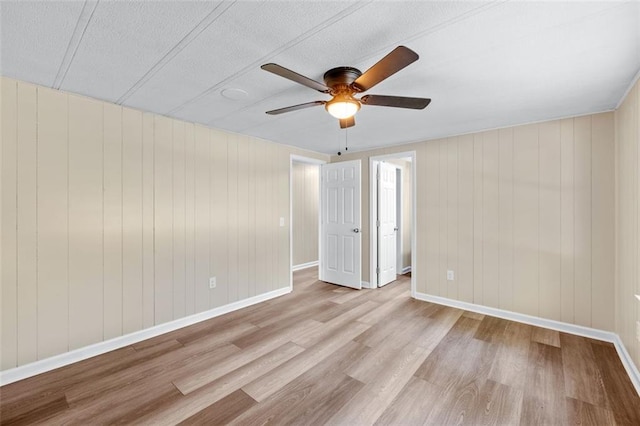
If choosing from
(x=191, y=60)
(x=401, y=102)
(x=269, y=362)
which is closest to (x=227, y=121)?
(x=191, y=60)

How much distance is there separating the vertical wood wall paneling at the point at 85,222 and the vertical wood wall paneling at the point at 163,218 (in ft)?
1.55

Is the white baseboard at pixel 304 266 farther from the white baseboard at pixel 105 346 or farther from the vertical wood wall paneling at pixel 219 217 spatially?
the vertical wood wall paneling at pixel 219 217

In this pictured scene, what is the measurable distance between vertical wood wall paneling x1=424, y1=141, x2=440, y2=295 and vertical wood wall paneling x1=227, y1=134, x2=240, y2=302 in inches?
103

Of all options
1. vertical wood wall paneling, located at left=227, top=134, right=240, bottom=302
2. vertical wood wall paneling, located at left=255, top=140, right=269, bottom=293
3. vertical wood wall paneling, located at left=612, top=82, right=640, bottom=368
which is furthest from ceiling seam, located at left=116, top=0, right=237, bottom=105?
vertical wood wall paneling, located at left=612, top=82, right=640, bottom=368

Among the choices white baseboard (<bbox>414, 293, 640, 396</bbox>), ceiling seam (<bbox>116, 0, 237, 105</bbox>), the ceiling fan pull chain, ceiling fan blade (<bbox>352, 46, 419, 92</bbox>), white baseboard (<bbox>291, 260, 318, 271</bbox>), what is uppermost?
the ceiling fan pull chain

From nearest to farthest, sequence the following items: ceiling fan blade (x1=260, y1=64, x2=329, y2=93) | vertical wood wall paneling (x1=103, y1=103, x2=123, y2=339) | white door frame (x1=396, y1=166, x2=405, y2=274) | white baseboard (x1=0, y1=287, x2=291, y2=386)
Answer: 1. ceiling fan blade (x1=260, y1=64, x2=329, y2=93)
2. white baseboard (x1=0, y1=287, x2=291, y2=386)
3. vertical wood wall paneling (x1=103, y1=103, x2=123, y2=339)
4. white door frame (x1=396, y1=166, x2=405, y2=274)

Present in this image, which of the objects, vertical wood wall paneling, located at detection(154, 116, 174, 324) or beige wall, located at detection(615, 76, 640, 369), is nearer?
beige wall, located at detection(615, 76, 640, 369)

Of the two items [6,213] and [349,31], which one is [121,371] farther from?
[349,31]

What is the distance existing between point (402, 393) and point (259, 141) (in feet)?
11.0

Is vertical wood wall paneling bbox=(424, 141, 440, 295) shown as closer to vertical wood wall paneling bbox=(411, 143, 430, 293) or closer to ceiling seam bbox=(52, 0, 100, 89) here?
vertical wood wall paneling bbox=(411, 143, 430, 293)

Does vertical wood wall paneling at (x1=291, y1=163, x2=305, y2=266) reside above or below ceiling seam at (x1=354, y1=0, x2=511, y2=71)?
below

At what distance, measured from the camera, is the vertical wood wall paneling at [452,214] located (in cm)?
370

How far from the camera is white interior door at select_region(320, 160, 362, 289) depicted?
4586 mm

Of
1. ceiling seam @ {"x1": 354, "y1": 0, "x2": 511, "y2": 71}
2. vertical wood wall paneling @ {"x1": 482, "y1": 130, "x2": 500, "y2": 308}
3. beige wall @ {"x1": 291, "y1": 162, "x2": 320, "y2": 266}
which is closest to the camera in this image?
ceiling seam @ {"x1": 354, "y1": 0, "x2": 511, "y2": 71}
